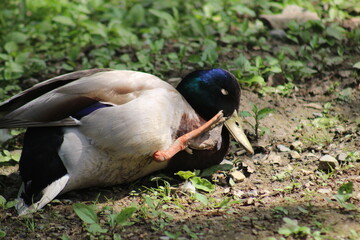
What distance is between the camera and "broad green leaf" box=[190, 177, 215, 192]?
3580mm

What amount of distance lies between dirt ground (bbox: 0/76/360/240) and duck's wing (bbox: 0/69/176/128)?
0.50 metres

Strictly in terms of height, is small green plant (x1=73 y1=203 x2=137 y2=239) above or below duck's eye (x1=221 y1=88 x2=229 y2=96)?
below

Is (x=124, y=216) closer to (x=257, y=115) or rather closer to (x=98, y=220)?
(x=98, y=220)

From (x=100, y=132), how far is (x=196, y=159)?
694 mm

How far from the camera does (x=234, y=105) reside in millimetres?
3939

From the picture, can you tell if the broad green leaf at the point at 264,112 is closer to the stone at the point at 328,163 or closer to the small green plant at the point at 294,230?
the stone at the point at 328,163

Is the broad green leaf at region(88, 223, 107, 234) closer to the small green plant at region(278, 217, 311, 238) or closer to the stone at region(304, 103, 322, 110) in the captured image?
the small green plant at region(278, 217, 311, 238)

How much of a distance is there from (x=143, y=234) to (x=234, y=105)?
127 centimetres

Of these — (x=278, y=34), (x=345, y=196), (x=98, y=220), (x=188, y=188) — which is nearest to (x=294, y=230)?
(x=345, y=196)

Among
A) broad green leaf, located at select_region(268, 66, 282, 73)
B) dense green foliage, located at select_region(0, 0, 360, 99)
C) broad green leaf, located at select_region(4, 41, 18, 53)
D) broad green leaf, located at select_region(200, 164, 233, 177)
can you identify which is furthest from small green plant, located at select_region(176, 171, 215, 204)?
broad green leaf, located at select_region(4, 41, 18, 53)

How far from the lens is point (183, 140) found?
11.6 feet

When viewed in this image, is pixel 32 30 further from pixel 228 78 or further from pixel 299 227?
pixel 299 227

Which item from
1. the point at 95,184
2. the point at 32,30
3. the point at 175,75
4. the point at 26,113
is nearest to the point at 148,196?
the point at 95,184

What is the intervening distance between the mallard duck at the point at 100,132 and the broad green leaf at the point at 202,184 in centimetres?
18
